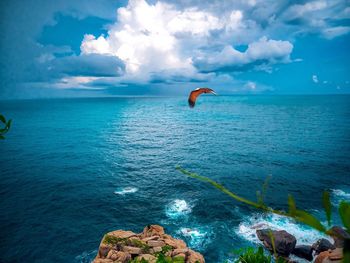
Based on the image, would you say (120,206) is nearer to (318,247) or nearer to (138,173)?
(138,173)

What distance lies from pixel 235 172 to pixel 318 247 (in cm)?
1792

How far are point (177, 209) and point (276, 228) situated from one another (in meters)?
10.6

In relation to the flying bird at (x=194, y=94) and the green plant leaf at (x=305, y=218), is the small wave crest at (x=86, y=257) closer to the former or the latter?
the flying bird at (x=194, y=94)

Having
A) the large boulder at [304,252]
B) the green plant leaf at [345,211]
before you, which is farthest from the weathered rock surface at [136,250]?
the green plant leaf at [345,211]

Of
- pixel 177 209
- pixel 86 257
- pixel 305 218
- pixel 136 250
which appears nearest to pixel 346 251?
pixel 305 218

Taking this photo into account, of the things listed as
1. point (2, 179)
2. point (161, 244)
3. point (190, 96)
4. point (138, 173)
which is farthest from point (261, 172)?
point (2, 179)

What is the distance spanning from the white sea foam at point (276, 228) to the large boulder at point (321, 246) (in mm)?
1138

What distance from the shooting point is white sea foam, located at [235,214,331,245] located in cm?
2133

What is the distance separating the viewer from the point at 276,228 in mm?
22938

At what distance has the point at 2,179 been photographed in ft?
113

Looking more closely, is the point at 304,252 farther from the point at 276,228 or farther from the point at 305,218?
the point at 305,218

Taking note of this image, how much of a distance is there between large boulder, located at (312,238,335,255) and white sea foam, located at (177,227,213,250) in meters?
9.01

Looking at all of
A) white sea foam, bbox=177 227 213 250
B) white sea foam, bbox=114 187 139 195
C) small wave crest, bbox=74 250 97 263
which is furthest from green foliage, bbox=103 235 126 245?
white sea foam, bbox=114 187 139 195

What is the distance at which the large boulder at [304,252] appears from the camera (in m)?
18.9
